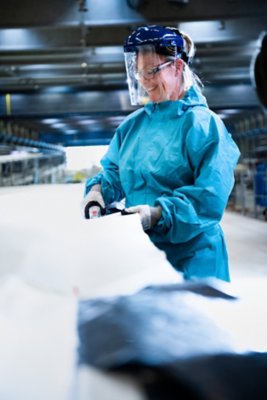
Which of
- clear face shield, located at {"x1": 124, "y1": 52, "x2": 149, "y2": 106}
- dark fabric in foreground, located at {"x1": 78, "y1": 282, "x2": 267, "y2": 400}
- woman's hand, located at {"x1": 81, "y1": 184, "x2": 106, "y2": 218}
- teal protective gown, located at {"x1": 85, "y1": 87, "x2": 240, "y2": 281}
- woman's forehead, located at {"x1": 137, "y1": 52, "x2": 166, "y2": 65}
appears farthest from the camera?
clear face shield, located at {"x1": 124, "y1": 52, "x2": 149, "y2": 106}

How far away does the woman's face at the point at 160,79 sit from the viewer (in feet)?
4.63

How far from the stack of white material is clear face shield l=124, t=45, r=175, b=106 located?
67 centimetres

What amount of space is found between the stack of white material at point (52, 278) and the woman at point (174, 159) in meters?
0.43

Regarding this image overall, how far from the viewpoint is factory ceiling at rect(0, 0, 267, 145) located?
4.07 meters

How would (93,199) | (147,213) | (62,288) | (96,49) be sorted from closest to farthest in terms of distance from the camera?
1. (62,288)
2. (147,213)
3. (93,199)
4. (96,49)

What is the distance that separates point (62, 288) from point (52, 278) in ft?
0.08

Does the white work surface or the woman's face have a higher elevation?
the woman's face

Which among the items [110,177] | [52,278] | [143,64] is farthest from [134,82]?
[52,278]

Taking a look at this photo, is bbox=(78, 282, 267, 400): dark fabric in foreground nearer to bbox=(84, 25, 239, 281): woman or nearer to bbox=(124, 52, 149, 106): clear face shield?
bbox=(84, 25, 239, 281): woman

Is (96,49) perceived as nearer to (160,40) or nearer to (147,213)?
(160,40)

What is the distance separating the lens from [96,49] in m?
6.88

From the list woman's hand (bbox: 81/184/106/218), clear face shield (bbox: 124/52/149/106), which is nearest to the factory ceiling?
clear face shield (bbox: 124/52/149/106)

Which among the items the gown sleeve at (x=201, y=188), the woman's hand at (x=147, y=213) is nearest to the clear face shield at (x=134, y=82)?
the gown sleeve at (x=201, y=188)

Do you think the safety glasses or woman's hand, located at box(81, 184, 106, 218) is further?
the safety glasses
